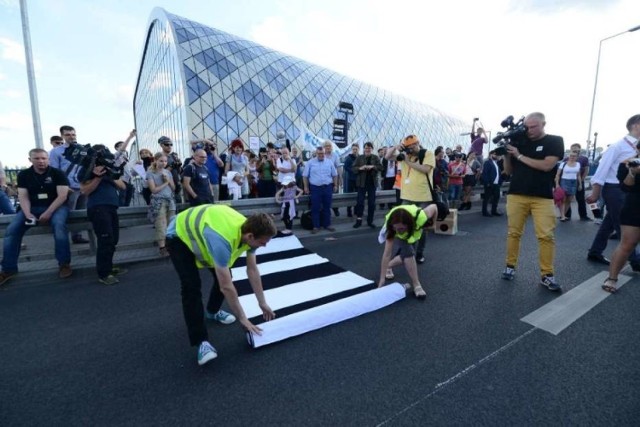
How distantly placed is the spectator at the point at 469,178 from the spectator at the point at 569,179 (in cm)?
234

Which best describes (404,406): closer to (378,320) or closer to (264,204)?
(378,320)

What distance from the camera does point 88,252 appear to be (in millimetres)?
5164

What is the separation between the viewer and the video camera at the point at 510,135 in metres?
3.81

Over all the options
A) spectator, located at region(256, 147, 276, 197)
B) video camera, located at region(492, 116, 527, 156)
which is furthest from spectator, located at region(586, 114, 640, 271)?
spectator, located at region(256, 147, 276, 197)

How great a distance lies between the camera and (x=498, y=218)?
895 centimetres

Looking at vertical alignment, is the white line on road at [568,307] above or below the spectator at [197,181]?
below

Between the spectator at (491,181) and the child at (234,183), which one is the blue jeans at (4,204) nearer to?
the child at (234,183)

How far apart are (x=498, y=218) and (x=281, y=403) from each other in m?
8.99

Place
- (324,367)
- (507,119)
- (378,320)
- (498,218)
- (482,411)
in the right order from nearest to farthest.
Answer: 1. (482,411)
2. (324,367)
3. (378,320)
4. (507,119)
5. (498,218)

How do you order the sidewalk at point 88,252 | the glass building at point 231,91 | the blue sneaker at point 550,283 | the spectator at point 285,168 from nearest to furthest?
the blue sneaker at point 550,283 → the sidewalk at point 88,252 → the spectator at point 285,168 → the glass building at point 231,91

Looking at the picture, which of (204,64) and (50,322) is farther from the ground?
(204,64)

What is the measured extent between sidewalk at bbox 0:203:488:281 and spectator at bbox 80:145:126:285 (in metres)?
0.54

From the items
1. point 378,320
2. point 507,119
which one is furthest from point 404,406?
point 507,119

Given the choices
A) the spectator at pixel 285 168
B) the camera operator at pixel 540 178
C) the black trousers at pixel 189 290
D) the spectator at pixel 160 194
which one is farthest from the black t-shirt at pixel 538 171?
the spectator at pixel 160 194
